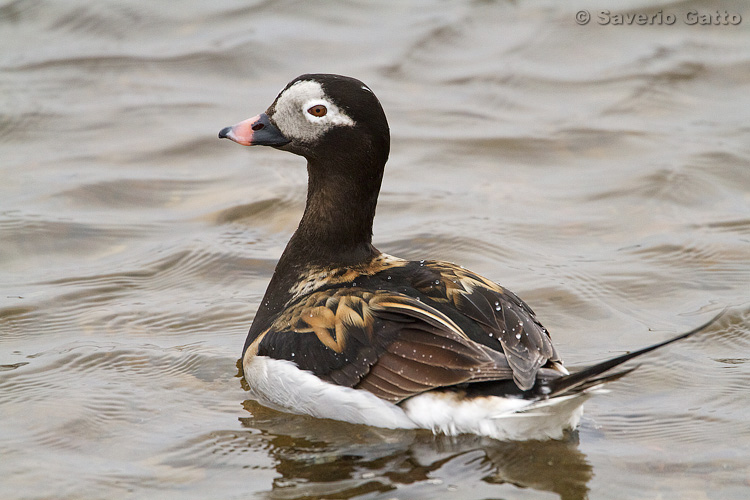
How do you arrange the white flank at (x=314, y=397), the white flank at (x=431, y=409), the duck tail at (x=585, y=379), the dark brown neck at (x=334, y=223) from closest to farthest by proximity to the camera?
the duck tail at (x=585, y=379)
the white flank at (x=431, y=409)
the white flank at (x=314, y=397)
the dark brown neck at (x=334, y=223)

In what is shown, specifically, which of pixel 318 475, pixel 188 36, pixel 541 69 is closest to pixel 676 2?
pixel 541 69

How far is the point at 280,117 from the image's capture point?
5.71 m

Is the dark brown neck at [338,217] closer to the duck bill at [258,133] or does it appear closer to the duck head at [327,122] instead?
the duck head at [327,122]

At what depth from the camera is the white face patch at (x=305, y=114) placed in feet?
18.0

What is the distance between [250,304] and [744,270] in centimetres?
348

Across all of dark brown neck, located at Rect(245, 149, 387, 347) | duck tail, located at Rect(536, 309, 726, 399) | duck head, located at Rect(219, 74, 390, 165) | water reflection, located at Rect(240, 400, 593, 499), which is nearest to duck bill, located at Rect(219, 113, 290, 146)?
duck head, located at Rect(219, 74, 390, 165)

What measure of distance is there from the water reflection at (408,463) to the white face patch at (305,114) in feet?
5.31

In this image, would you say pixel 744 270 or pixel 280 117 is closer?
pixel 280 117

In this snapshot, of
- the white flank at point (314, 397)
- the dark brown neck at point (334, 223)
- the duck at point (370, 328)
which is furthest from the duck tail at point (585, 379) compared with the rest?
the dark brown neck at point (334, 223)

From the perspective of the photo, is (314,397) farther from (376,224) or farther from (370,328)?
(376,224)

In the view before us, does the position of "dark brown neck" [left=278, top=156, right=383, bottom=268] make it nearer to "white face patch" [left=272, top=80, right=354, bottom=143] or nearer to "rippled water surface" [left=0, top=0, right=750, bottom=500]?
"white face patch" [left=272, top=80, right=354, bottom=143]

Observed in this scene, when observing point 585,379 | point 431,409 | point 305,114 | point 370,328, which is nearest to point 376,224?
point 305,114

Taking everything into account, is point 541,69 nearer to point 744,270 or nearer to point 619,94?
point 619,94

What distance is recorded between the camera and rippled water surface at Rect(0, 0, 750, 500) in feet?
15.6
